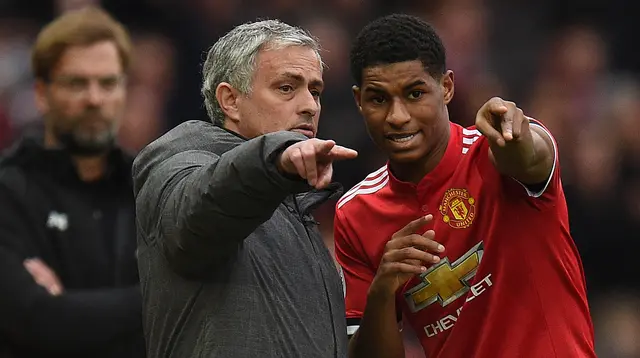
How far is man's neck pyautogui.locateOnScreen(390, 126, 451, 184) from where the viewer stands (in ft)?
13.3

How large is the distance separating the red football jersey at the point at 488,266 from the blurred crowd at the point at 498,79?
3.20 metres

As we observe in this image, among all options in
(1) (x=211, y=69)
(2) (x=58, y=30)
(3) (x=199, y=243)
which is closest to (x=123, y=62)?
(2) (x=58, y=30)

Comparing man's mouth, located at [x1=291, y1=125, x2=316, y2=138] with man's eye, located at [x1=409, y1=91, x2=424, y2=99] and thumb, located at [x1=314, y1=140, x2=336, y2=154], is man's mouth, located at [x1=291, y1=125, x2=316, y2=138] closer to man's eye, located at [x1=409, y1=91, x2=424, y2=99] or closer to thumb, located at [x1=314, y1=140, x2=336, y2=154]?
man's eye, located at [x1=409, y1=91, x2=424, y2=99]

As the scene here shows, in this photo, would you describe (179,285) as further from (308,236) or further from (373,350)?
(373,350)

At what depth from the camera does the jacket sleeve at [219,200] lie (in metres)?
3.06

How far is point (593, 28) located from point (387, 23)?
5.86m

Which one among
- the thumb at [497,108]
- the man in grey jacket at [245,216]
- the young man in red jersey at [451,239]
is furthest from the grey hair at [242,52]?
the thumb at [497,108]

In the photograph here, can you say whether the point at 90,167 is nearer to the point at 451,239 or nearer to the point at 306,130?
the point at 306,130

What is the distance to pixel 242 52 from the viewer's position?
384 cm

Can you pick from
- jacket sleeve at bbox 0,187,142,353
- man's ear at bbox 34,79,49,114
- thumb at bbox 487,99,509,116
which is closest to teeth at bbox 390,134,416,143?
thumb at bbox 487,99,509,116

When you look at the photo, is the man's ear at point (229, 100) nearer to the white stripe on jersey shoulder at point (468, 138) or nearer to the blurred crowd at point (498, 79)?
the white stripe on jersey shoulder at point (468, 138)

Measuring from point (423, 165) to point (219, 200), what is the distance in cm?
116

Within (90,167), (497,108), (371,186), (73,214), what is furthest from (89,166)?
(497,108)

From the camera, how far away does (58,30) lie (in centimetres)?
518
